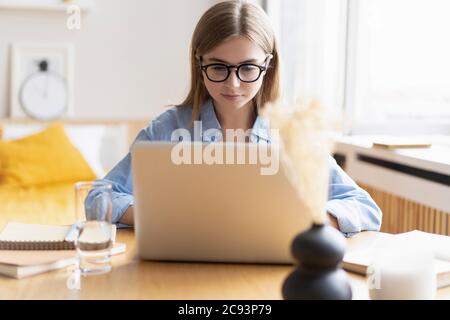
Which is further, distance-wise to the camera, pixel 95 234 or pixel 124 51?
pixel 124 51

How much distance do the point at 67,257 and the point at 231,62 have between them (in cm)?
68

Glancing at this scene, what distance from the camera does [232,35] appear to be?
1749mm

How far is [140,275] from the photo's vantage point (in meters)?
1.23

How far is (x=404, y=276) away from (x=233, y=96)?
2.58 ft

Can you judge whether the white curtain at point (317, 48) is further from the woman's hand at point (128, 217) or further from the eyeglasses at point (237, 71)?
the woman's hand at point (128, 217)

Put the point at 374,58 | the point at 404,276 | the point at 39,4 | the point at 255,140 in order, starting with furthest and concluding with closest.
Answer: the point at 39,4, the point at 374,58, the point at 255,140, the point at 404,276

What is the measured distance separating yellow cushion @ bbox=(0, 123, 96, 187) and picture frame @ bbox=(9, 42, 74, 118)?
52cm

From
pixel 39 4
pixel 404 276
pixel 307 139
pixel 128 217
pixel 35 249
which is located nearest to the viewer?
pixel 307 139

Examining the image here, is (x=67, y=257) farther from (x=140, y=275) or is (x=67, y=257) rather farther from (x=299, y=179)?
(x=299, y=179)

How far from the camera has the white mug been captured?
1061mm

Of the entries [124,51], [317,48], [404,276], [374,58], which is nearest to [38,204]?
[124,51]

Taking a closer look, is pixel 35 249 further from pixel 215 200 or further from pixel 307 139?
pixel 307 139

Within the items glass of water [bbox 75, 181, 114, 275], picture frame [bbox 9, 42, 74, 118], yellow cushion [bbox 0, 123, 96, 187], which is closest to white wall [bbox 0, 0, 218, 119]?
picture frame [bbox 9, 42, 74, 118]
